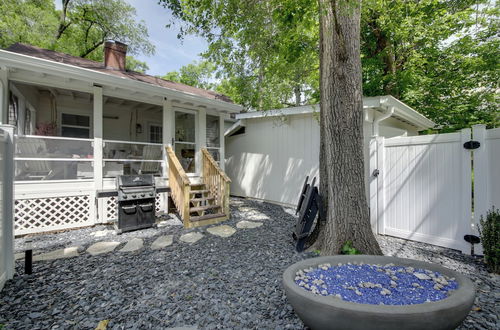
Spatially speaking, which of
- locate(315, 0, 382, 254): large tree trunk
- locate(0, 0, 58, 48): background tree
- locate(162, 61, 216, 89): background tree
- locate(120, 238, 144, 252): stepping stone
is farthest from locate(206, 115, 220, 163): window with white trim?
locate(162, 61, 216, 89): background tree

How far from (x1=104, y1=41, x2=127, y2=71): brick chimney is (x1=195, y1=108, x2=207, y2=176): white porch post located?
2252 mm

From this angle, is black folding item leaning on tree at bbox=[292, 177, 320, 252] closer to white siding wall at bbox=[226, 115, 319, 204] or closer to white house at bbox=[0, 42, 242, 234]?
white house at bbox=[0, 42, 242, 234]

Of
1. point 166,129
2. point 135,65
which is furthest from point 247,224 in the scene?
point 135,65

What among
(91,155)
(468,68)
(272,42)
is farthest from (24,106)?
(468,68)

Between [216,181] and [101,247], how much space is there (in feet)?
8.22

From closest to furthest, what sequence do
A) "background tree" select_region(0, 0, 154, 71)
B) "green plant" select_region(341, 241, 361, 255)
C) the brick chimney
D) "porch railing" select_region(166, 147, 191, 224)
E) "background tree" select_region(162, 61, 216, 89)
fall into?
"green plant" select_region(341, 241, 361, 255) < "porch railing" select_region(166, 147, 191, 224) < the brick chimney < "background tree" select_region(0, 0, 154, 71) < "background tree" select_region(162, 61, 216, 89)

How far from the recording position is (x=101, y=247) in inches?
142

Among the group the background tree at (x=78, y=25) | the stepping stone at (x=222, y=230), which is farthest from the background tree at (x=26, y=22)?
the stepping stone at (x=222, y=230)

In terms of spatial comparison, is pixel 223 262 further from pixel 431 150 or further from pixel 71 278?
pixel 431 150

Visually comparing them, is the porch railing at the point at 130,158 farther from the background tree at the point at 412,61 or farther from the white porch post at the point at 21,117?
the background tree at the point at 412,61

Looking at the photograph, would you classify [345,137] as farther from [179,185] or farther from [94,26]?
[94,26]

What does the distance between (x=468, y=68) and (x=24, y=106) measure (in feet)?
40.7

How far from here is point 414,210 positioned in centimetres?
379

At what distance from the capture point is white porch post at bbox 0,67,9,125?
3797 millimetres
